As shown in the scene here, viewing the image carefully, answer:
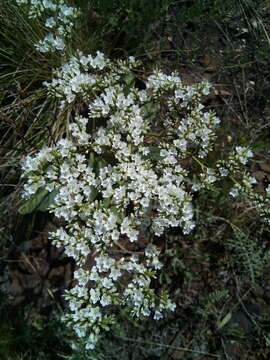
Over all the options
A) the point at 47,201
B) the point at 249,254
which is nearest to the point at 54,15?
the point at 47,201

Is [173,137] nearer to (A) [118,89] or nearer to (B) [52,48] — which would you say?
(A) [118,89]

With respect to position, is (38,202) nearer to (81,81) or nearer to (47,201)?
(47,201)

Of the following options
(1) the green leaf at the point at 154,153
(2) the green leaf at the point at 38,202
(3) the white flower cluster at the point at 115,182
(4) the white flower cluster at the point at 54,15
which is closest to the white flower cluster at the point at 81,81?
(3) the white flower cluster at the point at 115,182

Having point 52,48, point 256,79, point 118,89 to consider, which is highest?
point 256,79

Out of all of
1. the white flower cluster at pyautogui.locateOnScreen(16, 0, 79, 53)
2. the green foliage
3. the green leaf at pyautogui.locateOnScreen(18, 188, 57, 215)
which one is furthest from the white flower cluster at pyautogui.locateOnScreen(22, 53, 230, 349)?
the green foliage

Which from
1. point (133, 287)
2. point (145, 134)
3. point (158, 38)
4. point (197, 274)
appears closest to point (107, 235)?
point (133, 287)

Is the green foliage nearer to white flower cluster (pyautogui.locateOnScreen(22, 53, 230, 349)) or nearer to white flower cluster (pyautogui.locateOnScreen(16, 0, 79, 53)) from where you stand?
white flower cluster (pyautogui.locateOnScreen(22, 53, 230, 349))

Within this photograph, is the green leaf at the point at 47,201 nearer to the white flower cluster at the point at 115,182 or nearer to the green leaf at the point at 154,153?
the white flower cluster at the point at 115,182
